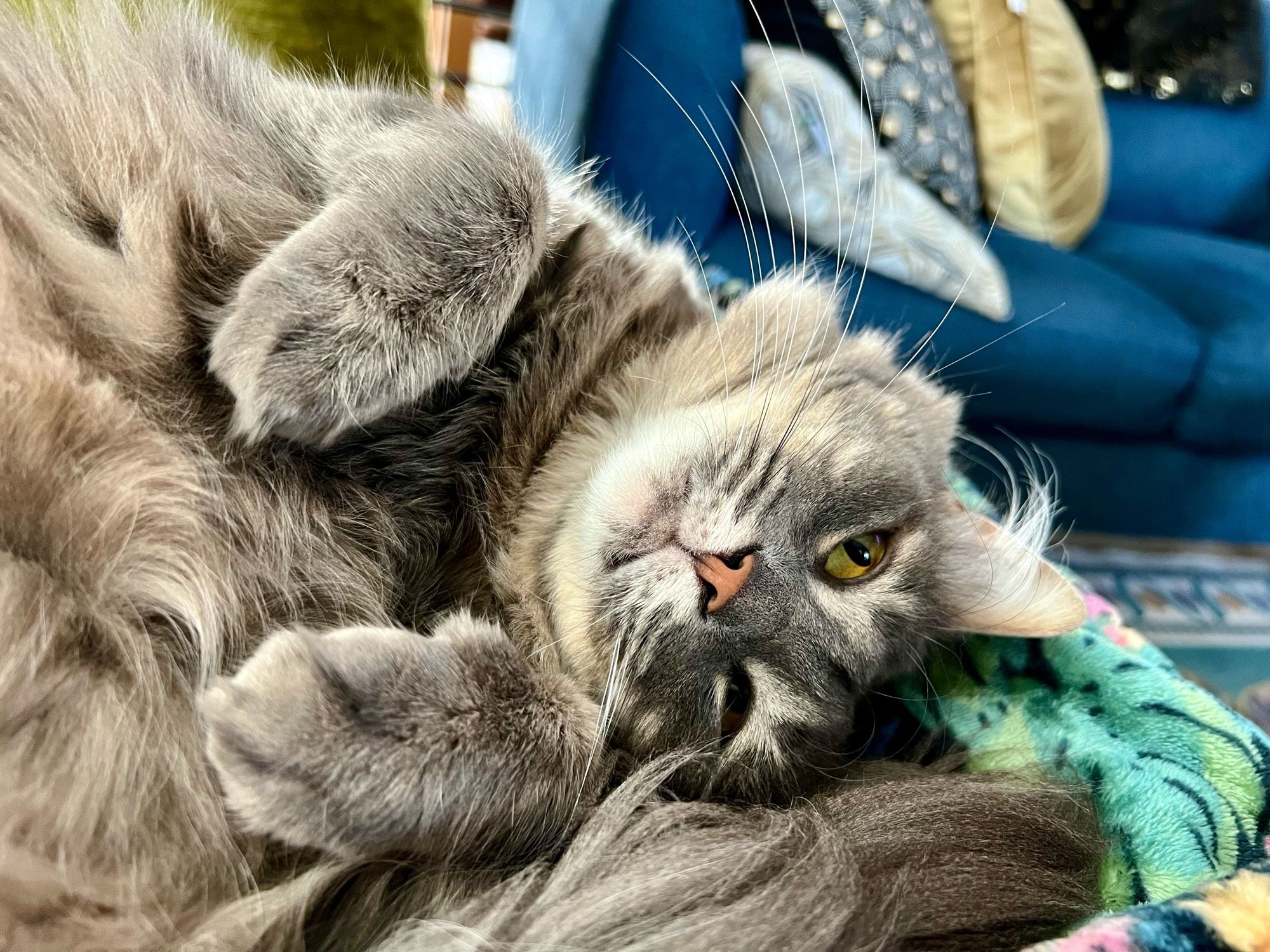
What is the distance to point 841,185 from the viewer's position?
78.5 inches

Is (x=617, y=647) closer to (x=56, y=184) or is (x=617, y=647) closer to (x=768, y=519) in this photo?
(x=768, y=519)

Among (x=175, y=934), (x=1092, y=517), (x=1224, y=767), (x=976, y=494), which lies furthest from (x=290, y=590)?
(x=1092, y=517)

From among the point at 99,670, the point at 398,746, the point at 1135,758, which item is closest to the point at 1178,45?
the point at 1135,758

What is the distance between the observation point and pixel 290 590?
2.69 ft

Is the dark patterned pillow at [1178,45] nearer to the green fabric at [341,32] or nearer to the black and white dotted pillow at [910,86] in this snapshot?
the black and white dotted pillow at [910,86]

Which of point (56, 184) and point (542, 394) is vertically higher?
point (56, 184)

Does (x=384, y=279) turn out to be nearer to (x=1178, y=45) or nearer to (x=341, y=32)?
(x=341, y=32)

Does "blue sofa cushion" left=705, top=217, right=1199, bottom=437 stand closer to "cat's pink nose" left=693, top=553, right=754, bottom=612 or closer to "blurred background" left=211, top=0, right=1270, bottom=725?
"blurred background" left=211, top=0, right=1270, bottom=725

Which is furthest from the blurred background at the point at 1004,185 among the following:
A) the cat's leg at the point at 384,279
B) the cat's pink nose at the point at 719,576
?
the cat's pink nose at the point at 719,576

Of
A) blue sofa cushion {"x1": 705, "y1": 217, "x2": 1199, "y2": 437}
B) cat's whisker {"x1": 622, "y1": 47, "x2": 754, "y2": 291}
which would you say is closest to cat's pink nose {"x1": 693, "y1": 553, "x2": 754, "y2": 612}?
cat's whisker {"x1": 622, "y1": 47, "x2": 754, "y2": 291}

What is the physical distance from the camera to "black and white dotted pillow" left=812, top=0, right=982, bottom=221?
6.98ft

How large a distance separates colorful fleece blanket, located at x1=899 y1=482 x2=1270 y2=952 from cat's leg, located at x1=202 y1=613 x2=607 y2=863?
49 centimetres

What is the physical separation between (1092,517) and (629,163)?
6.88 feet

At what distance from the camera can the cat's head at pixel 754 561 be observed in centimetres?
90
